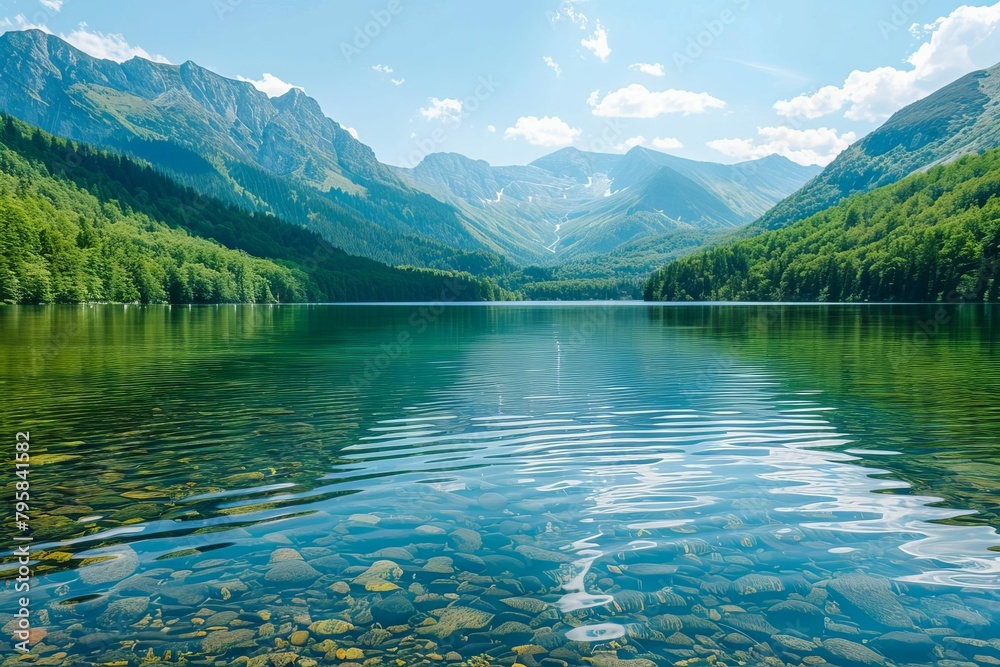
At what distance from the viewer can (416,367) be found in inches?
2007

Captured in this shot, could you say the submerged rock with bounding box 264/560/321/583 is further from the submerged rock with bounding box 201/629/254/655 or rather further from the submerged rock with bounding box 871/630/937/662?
the submerged rock with bounding box 871/630/937/662

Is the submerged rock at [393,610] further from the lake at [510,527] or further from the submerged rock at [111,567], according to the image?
the submerged rock at [111,567]

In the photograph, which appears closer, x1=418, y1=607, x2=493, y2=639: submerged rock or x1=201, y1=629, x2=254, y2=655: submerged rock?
x1=201, y1=629, x2=254, y2=655: submerged rock

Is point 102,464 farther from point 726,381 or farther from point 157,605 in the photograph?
point 726,381

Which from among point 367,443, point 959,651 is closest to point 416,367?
point 367,443

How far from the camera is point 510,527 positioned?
15.1 meters

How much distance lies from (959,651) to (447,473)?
13.6 meters

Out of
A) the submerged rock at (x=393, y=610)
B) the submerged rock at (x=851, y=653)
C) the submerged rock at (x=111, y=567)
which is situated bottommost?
the submerged rock at (x=393, y=610)

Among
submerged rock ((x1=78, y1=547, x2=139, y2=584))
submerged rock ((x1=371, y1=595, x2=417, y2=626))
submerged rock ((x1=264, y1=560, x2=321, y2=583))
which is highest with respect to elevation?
submerged rock ((x1=78, y1=547, x2=139, y2=584))

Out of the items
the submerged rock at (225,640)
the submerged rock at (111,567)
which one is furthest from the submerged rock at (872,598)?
the submerged rock at (111,567)

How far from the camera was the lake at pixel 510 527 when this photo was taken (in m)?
10.0

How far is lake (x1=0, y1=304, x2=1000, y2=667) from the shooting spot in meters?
10.0

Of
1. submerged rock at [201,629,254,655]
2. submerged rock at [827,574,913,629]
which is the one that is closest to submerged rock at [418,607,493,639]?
submerged rock at [201,629,254,655]

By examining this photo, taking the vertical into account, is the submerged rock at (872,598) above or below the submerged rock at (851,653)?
above
